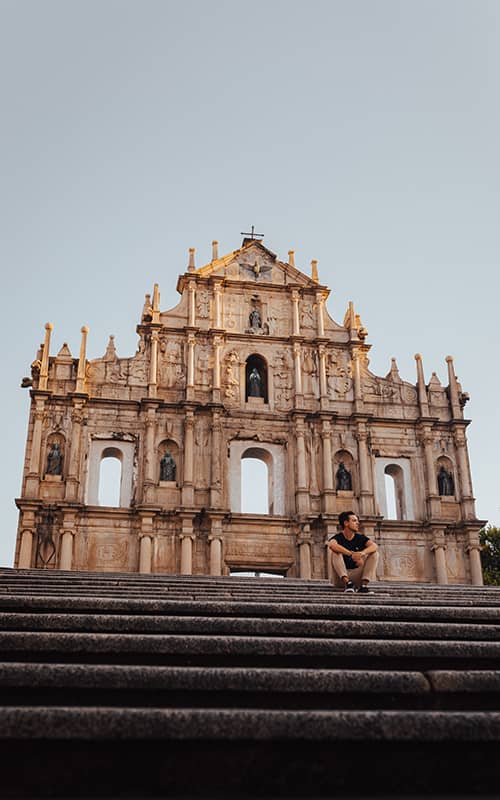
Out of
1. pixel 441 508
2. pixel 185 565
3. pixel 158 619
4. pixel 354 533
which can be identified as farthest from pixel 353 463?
pixel 158 619

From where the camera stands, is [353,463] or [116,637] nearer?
[116,637]

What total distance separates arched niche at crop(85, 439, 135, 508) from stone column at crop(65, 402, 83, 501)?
489 millimetres

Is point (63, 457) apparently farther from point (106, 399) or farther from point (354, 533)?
point (354, 533)

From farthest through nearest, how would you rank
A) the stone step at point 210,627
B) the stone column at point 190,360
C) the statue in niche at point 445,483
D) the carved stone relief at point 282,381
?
the carved stone relief at point 282,381, the statue in niche at point 445,483, the stone column at point 190,360, the stone step at point 210,627

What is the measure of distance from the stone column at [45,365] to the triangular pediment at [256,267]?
233 inches

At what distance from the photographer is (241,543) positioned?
80.2 feet

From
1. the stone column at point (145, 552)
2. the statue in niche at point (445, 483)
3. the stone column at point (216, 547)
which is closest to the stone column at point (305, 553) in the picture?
the stone column at point (216, 547)

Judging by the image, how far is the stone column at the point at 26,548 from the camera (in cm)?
2297

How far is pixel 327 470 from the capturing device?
1011 inches

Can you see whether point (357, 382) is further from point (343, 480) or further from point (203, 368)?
point (203, 368)

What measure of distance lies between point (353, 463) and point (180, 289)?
8611mm

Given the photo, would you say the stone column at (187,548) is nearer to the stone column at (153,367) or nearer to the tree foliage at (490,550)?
the stone column at (153,367)

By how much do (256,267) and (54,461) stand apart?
10122mm

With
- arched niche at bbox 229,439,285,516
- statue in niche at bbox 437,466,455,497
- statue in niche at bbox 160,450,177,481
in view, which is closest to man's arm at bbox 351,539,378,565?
arched niche at bbox 229,439,285,516
